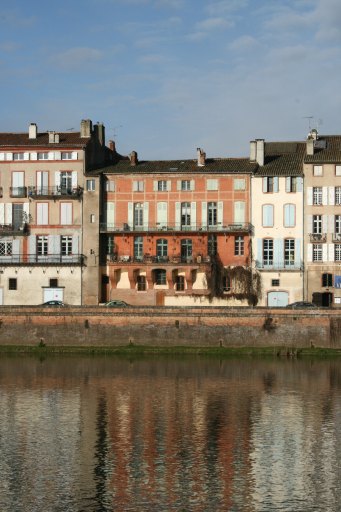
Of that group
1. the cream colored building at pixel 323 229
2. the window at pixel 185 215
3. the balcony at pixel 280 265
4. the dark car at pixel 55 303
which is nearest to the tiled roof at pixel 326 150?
the cream colored building at pixel 323 229

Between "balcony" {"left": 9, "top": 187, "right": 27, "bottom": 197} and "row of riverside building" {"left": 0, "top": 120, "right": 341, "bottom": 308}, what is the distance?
0.23 ft

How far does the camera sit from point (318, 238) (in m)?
70.8

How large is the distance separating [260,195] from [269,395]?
27296mm

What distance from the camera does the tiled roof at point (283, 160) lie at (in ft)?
236

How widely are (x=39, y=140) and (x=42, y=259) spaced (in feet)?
29.3

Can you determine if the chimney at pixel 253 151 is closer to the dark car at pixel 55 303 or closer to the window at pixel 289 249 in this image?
the window at pixel 289 249

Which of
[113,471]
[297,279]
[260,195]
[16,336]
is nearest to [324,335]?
[297,279]

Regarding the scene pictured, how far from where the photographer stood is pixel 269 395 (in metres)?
47.2

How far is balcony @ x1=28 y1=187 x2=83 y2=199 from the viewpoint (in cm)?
7306

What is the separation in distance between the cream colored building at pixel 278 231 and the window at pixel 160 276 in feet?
21.6

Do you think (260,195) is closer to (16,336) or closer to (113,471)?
(16,336)

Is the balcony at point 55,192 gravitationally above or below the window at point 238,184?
below

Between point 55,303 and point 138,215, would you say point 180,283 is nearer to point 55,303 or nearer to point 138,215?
point 138,215

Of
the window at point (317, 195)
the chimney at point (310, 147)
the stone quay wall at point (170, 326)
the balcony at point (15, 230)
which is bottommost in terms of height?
the stone quay wall at point (170, 326)
